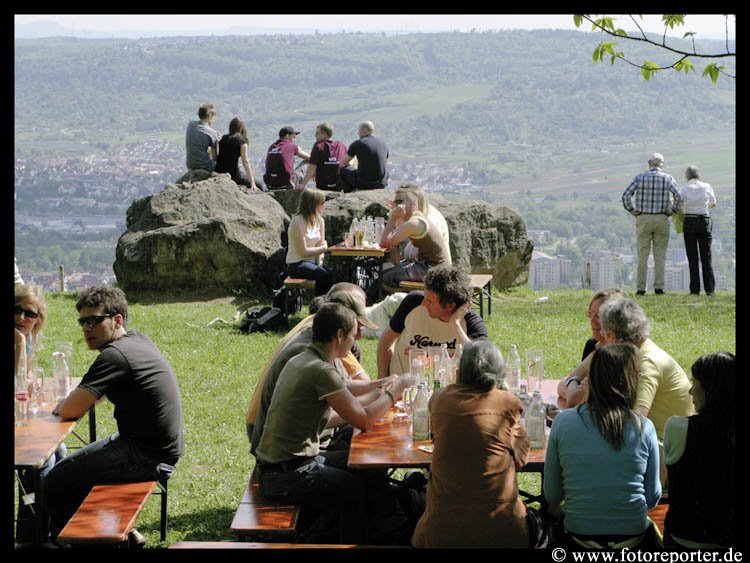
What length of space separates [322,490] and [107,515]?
1.09 meters

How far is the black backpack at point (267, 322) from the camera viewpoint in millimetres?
11156

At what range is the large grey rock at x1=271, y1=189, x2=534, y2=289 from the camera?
530 inches

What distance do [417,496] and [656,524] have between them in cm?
129

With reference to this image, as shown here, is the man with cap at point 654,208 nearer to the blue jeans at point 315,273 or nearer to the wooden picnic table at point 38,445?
the blue jeans at point 315,273

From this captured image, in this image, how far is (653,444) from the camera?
14.2ft

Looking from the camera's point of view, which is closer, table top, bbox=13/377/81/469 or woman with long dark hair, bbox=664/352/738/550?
woman with long dark hair, bbox=664/352/738/550

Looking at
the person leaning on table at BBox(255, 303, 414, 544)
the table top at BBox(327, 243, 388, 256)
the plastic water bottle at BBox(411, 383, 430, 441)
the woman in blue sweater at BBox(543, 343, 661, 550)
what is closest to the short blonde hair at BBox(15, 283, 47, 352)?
the person leaning on table at BBox(255, 303, 414, 544)

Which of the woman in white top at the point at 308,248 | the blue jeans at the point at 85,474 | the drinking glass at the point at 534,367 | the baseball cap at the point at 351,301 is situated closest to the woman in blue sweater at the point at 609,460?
the drinking glass at the point at 534,367

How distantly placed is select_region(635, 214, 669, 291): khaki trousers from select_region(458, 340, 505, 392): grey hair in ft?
33.5

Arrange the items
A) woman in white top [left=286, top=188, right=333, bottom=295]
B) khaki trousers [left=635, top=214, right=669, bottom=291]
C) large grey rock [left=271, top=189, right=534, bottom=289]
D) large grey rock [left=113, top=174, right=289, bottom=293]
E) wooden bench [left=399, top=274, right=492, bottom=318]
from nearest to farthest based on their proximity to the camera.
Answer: wooden bench [left=399, top=274, right=492, bottom=318] < woman in white top [left=286, top=188, right=333, bottom=295] < large grey rock [left=113, top=174, right=289, bottom=293] < large grey rock [left=271, top=189, right=534, bottom=289] < khaki trousers [left=635, top=214, right=669, bottom=291]

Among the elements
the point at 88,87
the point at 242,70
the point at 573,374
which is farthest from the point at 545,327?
the point at 88,87

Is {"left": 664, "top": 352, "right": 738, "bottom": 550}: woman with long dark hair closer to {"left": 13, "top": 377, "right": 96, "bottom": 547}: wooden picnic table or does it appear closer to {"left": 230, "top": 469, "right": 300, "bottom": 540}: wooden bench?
{"left": 230, "top": 469, "right": 300, "bottom": 540}: wooden bench

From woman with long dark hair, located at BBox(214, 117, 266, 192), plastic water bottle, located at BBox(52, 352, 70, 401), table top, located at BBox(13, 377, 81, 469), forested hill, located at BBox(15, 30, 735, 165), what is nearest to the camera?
table top, located at BBox(13, 377, 81, 469)

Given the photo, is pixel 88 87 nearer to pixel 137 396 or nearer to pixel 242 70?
pixel 242 70
